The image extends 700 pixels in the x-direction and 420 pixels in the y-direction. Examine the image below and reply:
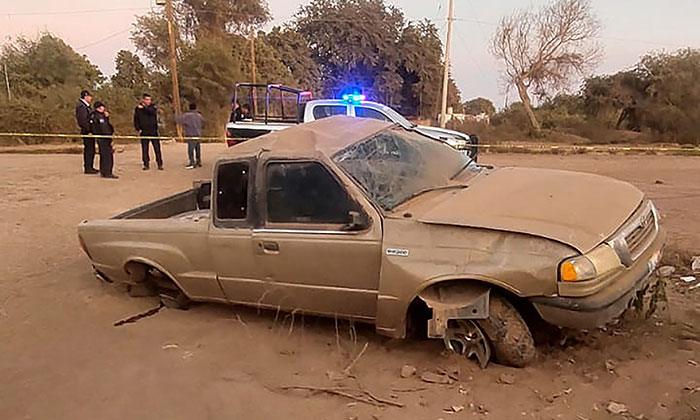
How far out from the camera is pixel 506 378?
360cm

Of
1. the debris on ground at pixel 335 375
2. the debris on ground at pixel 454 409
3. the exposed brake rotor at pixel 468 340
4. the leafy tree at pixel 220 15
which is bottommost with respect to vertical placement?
the debris on ground at pixel 335 375

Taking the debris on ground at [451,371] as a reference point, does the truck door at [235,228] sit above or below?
above

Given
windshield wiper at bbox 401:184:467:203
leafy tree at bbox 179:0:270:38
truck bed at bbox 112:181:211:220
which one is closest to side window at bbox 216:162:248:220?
truck bed at bbox 112:181:211:220

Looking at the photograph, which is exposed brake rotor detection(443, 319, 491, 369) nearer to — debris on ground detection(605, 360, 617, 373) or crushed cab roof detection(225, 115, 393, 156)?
debris on ground detection(605, 360, 617, 373)

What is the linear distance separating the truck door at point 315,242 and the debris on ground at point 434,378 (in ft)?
1.75

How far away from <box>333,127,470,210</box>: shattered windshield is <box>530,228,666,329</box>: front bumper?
3.94 feet

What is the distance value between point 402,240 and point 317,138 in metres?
1.22

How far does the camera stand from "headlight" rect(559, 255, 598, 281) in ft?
10.7

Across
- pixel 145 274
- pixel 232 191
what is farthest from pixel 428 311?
pixel 145 274

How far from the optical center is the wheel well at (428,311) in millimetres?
3613

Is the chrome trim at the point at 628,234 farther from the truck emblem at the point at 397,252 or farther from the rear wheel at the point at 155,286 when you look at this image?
the rear wheel at the point at 155,286

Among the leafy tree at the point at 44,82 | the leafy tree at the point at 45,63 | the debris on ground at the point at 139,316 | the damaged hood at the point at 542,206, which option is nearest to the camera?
the damaged hood at the point at 542,206

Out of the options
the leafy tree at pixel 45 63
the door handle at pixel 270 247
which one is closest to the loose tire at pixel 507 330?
Result: the door handle at pixel 270 247

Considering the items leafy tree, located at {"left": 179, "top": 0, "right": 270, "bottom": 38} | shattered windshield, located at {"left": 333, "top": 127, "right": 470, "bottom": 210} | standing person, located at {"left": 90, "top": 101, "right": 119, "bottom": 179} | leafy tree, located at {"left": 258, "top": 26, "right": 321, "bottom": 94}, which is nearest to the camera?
shattered windshield, located at {"left": 333, "top": 127, "right": 470, "bottom": 210}
